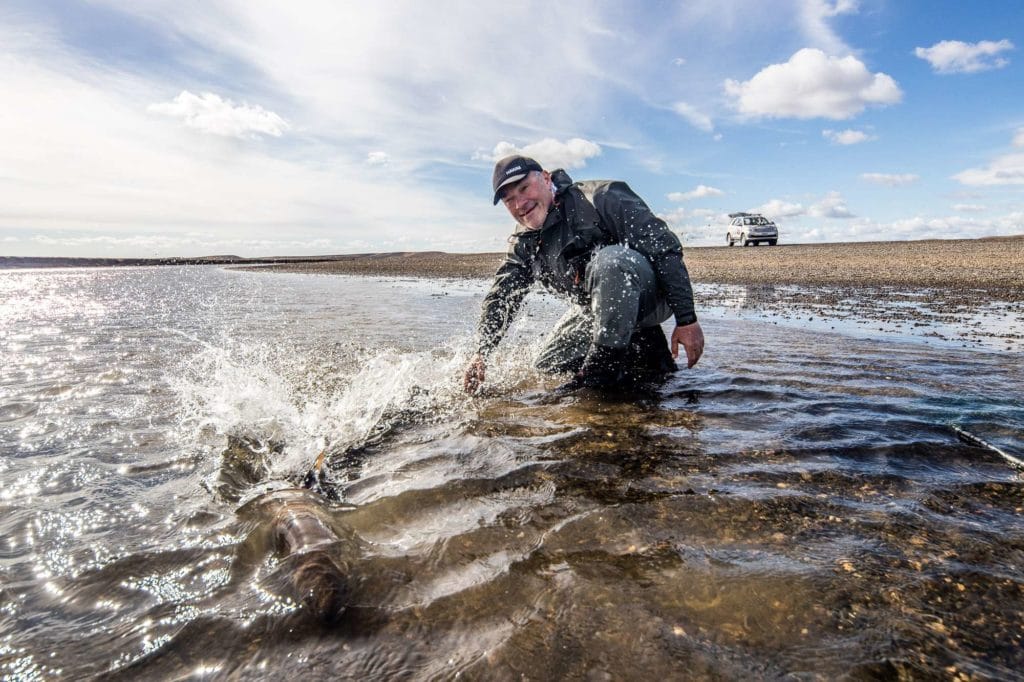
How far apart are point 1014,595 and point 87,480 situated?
13.2 ft

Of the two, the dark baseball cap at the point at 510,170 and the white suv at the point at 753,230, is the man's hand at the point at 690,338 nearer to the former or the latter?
the dark baseball cap at the point at 510,170

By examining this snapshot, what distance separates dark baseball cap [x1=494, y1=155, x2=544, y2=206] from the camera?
13.8ft

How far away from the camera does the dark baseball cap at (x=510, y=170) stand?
13.8 feet

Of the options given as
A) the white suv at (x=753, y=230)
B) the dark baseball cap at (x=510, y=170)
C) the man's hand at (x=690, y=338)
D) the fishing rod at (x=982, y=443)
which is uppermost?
the white suv at (x=753, y=230)

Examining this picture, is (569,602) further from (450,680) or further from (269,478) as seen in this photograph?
(269,478)

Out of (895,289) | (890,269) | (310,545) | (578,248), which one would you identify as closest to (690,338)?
(578,248)

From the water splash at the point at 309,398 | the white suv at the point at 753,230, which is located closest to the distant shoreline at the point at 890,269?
the white suv at the point at 753,230

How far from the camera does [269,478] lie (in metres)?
3.01

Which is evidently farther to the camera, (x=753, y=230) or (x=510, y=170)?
(x=753, y=230)

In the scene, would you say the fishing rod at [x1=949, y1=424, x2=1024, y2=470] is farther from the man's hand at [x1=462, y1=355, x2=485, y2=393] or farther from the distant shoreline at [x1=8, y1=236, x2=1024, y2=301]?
the distant shoreline at [x1=8, y1=236, x2=1024, y2=301]

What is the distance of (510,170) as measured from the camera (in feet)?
13.8

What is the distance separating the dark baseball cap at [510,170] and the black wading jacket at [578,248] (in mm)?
397

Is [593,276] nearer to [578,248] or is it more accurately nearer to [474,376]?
[578,248]

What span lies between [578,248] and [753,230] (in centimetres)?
2967
